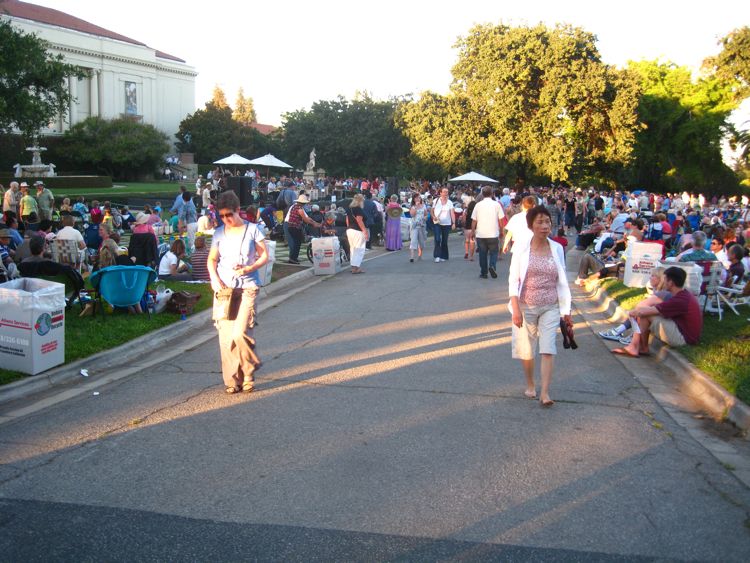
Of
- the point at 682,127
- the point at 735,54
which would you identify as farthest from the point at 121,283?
the point at 682,127

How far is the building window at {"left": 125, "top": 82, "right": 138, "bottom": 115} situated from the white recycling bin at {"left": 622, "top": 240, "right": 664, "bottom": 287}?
68355 millimetres

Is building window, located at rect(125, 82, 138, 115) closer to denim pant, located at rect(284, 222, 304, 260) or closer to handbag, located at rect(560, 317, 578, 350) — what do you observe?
denim pant, located at rect(284, 222, 304, 260)

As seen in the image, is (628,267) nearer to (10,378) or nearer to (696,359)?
(696,359)

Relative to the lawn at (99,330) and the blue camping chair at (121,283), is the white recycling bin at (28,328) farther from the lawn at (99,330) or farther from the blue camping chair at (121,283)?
the blue camping chair at (121,283)

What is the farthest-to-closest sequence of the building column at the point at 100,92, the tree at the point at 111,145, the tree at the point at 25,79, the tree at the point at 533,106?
the building column at the point at 100,92 < the tree at the point at 111,145 < the tree at the point at 533,106 < the tree at the point at 25,79

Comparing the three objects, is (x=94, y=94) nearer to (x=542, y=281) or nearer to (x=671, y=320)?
(x=671, y=320)

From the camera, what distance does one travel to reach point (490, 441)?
5863mm

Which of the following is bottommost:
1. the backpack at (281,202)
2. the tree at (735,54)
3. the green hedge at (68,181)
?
the backpack at (281,202)

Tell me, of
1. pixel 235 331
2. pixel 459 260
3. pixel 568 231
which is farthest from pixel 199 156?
pixel 235 331

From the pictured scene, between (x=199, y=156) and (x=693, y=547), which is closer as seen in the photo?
(x=693, y=547)

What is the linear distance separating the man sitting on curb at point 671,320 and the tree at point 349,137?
179 feet

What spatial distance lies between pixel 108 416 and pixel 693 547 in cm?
483

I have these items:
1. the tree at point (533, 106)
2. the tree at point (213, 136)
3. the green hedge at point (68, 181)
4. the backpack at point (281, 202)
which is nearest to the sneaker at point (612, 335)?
the backpack at point (281, 202)

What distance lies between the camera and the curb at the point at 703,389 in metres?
6.69
